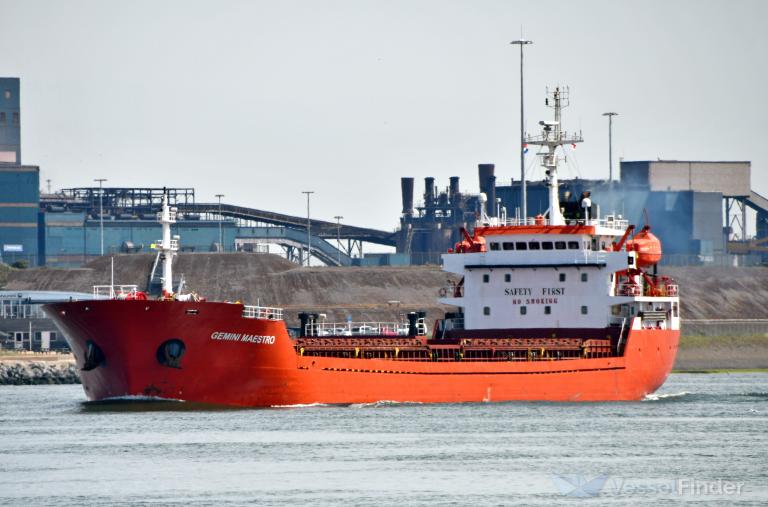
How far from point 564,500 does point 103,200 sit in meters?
110

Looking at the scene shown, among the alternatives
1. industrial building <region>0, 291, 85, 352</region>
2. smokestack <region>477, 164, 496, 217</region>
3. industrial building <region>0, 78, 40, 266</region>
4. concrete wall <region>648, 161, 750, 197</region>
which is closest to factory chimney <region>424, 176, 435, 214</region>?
smokestack <region>477, 164, 496, 217</region>

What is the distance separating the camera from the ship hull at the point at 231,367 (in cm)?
5119

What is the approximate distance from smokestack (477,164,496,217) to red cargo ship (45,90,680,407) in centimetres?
6523

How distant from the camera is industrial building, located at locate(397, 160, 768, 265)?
419 feet

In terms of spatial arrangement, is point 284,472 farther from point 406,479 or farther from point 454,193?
point 454,193

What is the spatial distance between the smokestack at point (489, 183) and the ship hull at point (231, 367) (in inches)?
2901

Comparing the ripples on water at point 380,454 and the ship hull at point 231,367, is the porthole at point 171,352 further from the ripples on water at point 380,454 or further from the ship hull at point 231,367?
the ripples on water at point 380,454

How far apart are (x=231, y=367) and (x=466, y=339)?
34.3ft

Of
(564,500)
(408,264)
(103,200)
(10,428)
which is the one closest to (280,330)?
(10,428)

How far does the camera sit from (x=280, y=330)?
52.2 metres

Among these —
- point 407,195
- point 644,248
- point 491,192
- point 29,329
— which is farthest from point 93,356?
point 407,195

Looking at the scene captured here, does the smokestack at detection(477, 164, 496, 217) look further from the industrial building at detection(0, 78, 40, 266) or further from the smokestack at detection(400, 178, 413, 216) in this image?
the industrial building at detection(0, 78, 40, 266)

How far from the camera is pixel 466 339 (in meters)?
58.1

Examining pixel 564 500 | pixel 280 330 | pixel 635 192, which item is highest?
pixel 635 192
